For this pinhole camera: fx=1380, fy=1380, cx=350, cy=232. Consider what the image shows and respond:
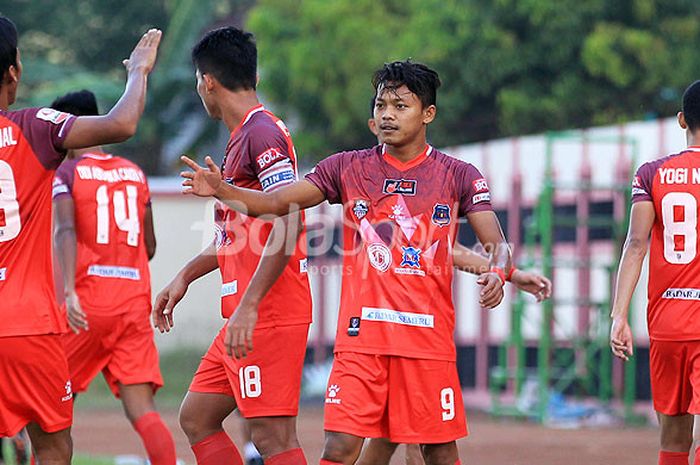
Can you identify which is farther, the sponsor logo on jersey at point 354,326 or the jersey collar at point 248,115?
the jersey collar at point 248,115

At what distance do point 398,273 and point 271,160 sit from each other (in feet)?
2.74

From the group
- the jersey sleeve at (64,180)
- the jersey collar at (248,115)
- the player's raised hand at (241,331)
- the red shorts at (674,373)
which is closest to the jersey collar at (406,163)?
the jersey collar at (248,115)

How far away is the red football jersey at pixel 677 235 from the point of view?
7391mm

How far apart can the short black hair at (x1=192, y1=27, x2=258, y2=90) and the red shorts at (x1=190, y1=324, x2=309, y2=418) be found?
4.33 feet

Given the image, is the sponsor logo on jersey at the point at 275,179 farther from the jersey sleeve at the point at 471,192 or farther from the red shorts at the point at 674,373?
the red shorts at the point at 674,373

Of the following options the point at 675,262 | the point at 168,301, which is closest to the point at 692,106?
the point at 675,262

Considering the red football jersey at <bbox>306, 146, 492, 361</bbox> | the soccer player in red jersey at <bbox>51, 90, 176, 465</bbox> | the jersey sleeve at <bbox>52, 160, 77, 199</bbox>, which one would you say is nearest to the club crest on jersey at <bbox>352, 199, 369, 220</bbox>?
the red football jersey at <bbox>306, 146, 492, 361</bbox>

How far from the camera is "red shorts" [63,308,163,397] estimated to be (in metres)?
8.88

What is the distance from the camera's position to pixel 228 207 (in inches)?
275

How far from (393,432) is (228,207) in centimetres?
141

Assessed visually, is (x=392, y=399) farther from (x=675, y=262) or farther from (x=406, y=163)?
(x=675, y=262)

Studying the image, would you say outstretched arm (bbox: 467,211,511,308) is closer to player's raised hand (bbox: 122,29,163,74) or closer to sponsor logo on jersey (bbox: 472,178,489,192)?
sponsor logo on jersey (bbox: 472,178,489,192)

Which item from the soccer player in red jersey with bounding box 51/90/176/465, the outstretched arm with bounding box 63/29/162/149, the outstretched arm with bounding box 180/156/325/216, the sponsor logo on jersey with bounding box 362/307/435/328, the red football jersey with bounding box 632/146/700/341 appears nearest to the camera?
the outstretched arm with bounding box 63/29/162/149

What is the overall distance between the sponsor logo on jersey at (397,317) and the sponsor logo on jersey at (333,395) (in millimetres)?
363
